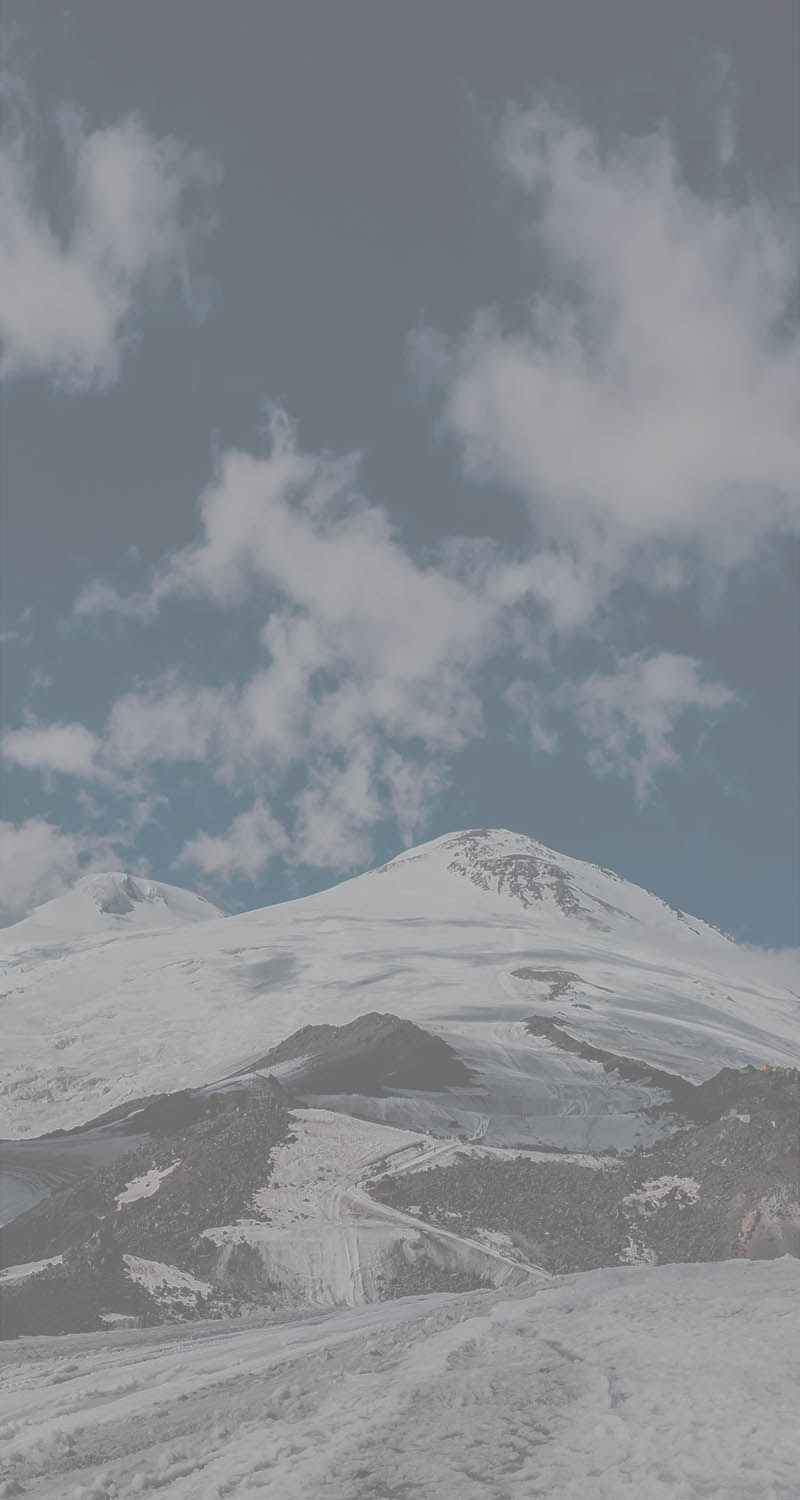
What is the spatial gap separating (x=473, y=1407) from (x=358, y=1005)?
8230 centimetres

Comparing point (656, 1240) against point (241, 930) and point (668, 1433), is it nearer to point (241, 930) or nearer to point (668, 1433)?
point (668, 1433)

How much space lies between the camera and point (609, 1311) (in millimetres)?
10266

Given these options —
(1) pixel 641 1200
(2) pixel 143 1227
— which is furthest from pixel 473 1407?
(1) pixel 641 1200

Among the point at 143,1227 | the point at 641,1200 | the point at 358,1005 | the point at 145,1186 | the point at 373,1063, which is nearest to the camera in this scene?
the point at 143,1227

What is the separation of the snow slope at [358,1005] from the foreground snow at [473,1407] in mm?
30870

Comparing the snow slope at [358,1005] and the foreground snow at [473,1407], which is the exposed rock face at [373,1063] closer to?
the snow slope at [358,1005]

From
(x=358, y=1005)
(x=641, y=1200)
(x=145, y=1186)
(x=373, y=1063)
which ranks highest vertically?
(x=358, y=1005)

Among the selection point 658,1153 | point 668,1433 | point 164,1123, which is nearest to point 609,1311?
point 668,1433

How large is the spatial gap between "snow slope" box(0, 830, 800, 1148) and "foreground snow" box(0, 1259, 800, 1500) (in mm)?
30870

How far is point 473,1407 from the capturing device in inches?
288

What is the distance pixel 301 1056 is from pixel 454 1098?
13.2 m

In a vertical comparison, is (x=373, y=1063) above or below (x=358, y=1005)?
below

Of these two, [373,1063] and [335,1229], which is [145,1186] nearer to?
[335,1229]

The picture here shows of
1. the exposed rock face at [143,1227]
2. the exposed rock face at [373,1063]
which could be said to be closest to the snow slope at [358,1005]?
the exposed rock face at [373,1063]
